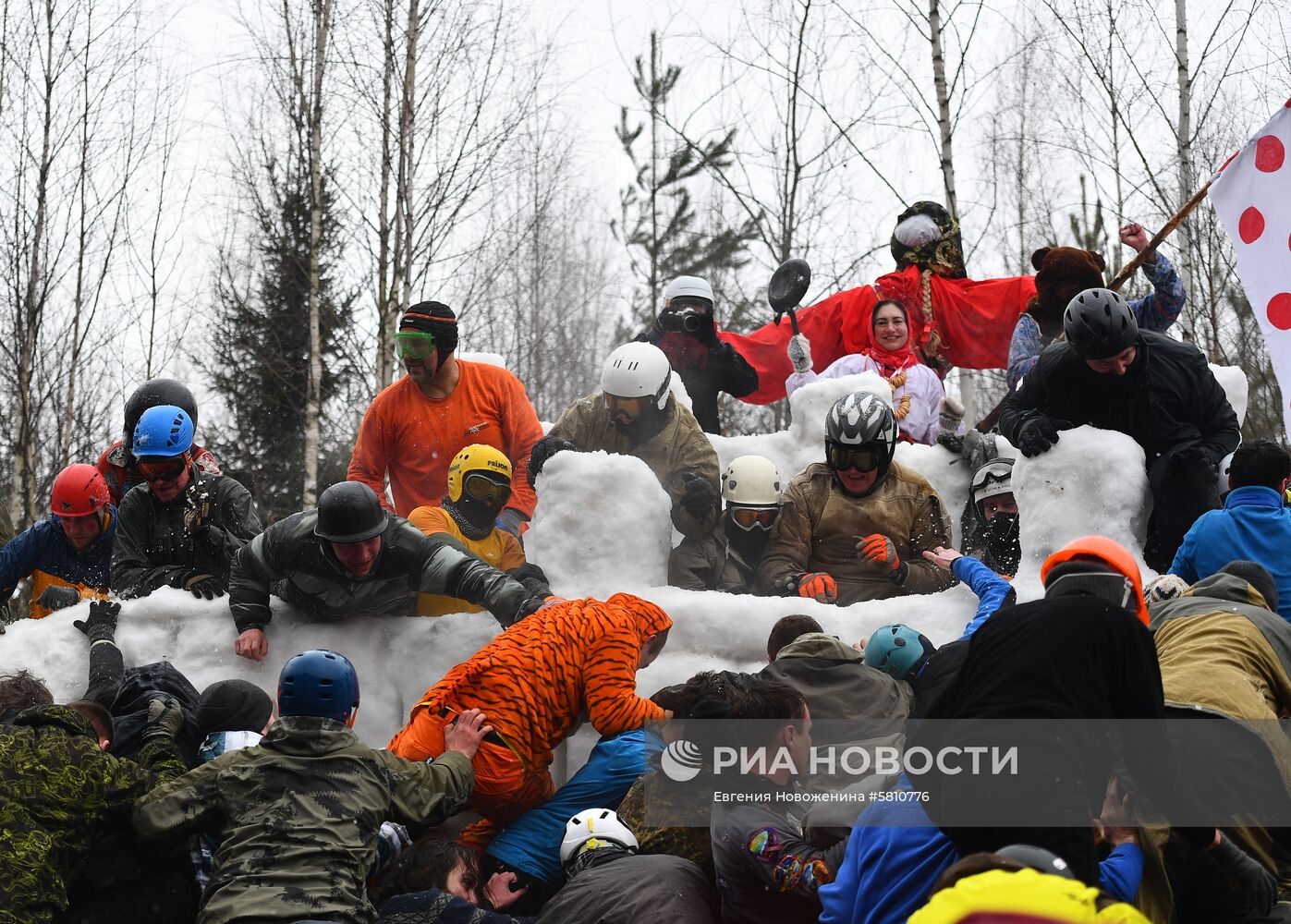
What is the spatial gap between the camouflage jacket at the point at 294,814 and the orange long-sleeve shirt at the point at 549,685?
1.87 feet

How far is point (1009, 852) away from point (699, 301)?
21.6 ft

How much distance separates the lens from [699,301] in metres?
8.78

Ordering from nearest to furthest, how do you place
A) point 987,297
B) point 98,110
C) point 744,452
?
point 744,452
point 987,297
point 98,110

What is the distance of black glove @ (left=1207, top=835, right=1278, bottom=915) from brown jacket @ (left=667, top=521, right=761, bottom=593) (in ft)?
11.9

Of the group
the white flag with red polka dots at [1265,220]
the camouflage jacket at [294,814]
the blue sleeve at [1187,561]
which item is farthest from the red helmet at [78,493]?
the white flag with red polka dots at [1265,220]

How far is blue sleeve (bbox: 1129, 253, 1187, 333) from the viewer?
24.4ft

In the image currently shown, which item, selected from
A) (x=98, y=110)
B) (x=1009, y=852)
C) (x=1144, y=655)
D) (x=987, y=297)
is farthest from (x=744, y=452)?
(x=98, y=110)

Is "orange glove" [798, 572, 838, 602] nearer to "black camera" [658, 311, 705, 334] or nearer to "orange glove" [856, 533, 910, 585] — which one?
"orange glove" [856, 533, 910, 585]

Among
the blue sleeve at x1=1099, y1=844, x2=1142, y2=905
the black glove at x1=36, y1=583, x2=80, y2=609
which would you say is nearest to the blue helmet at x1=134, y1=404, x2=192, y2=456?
the black glove at x1=36, y1=583, x2=80, y2=609

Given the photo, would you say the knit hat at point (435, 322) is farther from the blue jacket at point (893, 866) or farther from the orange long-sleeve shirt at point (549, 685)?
the blue jacket at point (893, 866)

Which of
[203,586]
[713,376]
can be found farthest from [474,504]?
[713,376]

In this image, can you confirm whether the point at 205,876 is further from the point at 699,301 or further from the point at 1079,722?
the point at 699,301

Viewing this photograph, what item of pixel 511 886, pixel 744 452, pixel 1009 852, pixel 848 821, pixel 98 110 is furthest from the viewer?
pixel 98 110

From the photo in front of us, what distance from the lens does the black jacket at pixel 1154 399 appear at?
645cm
